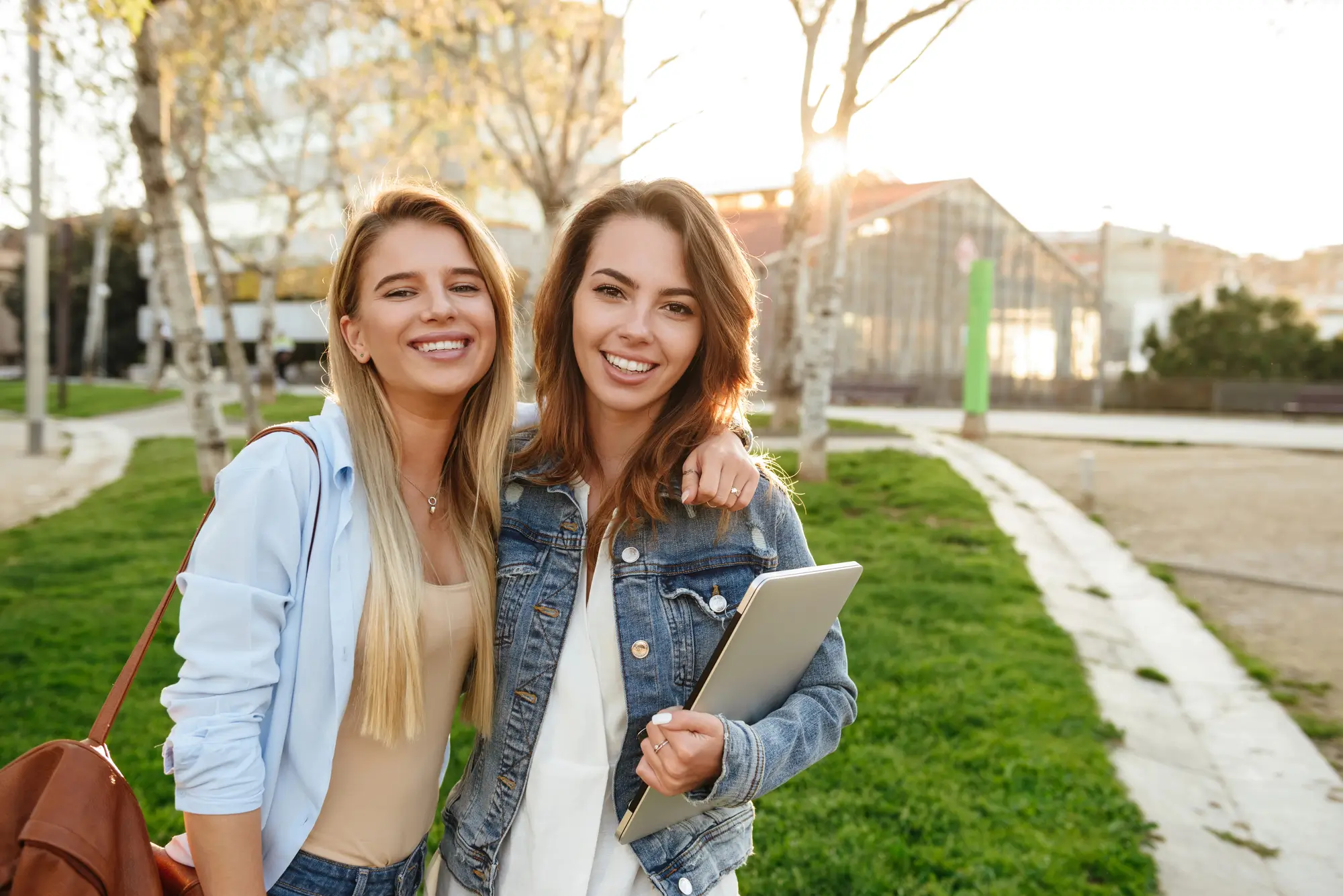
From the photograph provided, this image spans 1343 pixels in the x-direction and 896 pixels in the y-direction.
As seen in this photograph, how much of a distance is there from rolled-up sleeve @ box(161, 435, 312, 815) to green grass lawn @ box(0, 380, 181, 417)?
23.6 m

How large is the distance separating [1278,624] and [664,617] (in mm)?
7092

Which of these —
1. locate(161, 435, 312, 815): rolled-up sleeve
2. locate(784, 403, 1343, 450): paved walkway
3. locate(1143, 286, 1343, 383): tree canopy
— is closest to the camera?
locate(161, 435, 312, 815): rolled-up sleeve

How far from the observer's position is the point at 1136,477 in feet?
44.3

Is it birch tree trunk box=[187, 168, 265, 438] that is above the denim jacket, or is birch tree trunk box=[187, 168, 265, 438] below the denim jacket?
above

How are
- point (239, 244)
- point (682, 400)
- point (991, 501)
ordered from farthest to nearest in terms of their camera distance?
1. point (239, 244)
2. point (991, 501)
3. point (682, 400)

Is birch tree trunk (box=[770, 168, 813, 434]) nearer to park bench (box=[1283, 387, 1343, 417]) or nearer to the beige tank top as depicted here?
the beige tank top

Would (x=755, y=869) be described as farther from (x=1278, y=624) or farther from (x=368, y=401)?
(x=1278, y=624)

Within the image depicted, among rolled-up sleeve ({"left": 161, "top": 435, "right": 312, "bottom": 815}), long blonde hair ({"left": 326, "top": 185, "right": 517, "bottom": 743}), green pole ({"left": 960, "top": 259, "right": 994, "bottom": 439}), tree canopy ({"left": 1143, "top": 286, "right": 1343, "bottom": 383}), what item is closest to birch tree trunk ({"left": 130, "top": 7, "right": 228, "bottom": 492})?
long blonde hair ({"left": 326, "top": 185, "right": 517, "bottom": 743})

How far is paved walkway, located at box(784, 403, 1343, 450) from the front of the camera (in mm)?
18078

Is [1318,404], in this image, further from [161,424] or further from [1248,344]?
[161,424]

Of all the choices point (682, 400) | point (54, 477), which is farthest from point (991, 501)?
point (54, 477)

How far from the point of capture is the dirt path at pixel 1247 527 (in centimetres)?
678

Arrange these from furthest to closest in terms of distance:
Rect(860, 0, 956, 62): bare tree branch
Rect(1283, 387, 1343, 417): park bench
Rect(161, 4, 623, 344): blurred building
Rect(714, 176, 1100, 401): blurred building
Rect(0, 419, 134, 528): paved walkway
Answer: Rect(714, 176, 1100, 401): blurred building
Rect(1283, 387, 1343, 417): park bench
Rect(161, 4, 623, 344): blurred building
Rect(0, 419, 134, 528): paved walkway
Rect(860, 0, 956, 62): bare tree branch

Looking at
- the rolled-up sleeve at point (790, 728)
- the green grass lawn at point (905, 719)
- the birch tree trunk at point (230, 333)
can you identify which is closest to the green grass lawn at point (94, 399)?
the birch tree trunk at point (230, 333)
